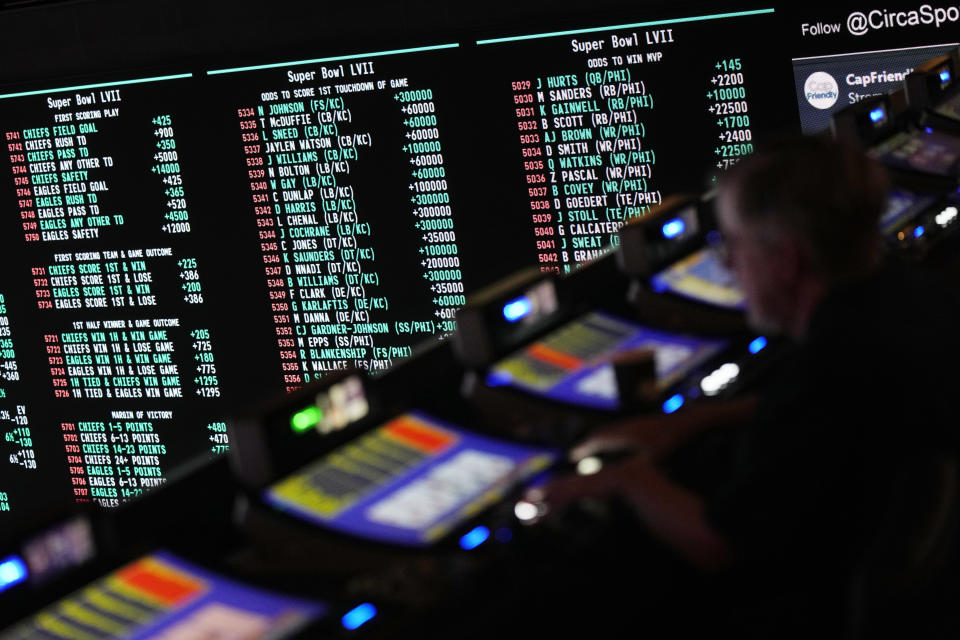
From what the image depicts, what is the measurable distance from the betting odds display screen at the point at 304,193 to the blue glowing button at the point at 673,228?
1.46 meters

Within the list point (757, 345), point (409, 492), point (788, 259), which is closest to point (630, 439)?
point (409, 492)

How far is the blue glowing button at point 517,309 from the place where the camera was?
2916mm

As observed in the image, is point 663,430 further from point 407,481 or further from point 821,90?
point 821,90

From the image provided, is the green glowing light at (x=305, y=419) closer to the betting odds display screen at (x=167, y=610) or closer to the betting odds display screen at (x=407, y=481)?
the betting odds display screen at (x=407, y=481)

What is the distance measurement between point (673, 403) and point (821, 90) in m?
2.44

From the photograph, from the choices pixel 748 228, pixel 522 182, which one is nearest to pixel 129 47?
pixel 522 182

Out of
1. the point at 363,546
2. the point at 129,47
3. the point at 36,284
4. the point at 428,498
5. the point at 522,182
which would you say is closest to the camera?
the point at 363,546

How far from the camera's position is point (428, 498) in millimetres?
2303

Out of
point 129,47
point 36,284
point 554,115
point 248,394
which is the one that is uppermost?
point 129,47

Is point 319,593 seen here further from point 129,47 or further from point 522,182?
point 129,47

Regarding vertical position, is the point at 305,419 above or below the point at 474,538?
above

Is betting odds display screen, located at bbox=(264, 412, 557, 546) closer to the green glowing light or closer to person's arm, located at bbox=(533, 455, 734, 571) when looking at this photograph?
the green glowing light

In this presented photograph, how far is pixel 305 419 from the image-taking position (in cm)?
240

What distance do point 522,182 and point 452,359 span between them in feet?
8.12
